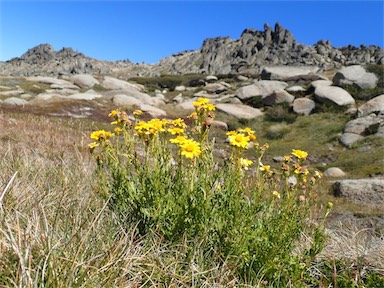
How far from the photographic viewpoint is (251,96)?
96.5 ft

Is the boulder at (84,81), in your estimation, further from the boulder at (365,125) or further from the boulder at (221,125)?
the boulder at (365,125)

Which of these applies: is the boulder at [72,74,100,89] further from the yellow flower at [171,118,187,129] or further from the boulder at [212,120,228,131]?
→ the yellow flower at [171,118,187,129]

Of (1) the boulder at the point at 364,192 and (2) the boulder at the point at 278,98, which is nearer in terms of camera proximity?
(1) the boulder at the point at 364,192

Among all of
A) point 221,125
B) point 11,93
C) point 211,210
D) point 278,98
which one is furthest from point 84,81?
point 211,210

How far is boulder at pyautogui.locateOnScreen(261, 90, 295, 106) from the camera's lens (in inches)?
1078

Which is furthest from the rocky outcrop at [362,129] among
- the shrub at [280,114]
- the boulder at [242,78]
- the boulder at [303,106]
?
the boulder at [242,78]

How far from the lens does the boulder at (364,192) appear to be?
36.2 ft

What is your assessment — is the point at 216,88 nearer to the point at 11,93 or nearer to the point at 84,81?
the point at 84,81

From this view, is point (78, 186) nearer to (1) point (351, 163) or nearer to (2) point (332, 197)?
(2) point (332, 197)

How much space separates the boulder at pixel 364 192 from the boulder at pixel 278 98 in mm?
16519

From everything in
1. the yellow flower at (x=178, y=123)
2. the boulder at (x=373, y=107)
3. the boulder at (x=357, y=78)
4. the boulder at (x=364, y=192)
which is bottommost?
the boulder at (x=364, y=192)

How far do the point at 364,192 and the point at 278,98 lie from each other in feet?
55.9

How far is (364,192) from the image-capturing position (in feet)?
36.9

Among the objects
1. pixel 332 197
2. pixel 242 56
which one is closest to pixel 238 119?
pixel 332 197
